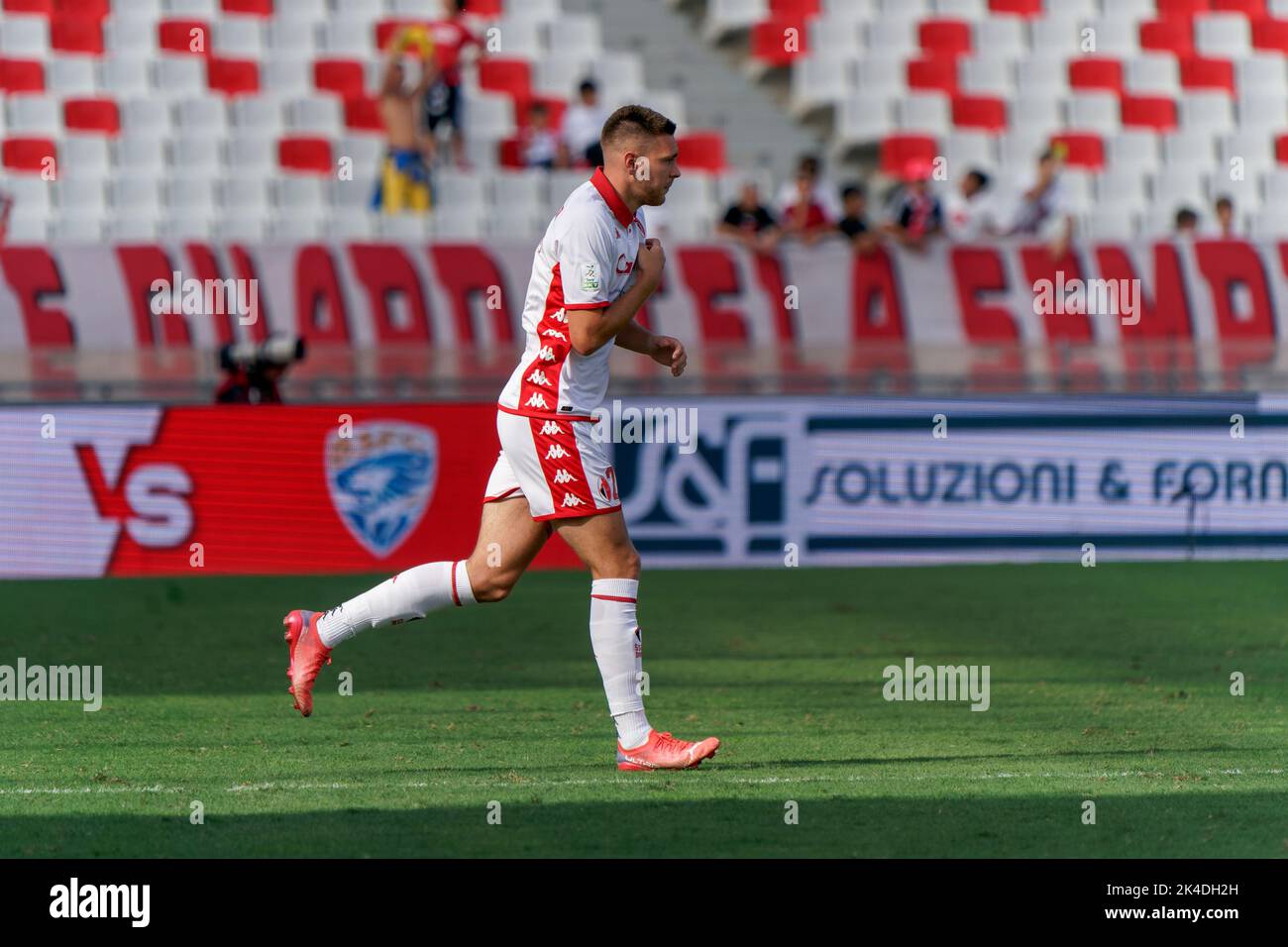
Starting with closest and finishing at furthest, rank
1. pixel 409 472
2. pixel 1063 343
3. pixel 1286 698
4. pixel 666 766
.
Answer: pixel 666 766
pixel 1286 698
pixel 409 472
pixel 1063 343

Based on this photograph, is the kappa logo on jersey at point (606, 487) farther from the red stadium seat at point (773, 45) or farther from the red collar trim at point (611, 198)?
the red stadium seat at point (773, 45)

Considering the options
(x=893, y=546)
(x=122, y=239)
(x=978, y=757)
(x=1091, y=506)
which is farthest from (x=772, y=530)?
(x=978, y=757)

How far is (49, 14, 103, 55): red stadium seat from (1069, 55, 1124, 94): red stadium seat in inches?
402

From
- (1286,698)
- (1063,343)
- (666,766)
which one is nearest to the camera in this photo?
(666,766)

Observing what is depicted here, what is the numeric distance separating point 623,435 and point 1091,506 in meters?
3.41

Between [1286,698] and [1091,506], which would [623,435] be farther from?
[1286,698]

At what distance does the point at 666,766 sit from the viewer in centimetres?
711

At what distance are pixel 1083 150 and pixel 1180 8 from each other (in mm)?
3321

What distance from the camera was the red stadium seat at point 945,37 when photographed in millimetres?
22484

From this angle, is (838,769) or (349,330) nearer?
(838,769)

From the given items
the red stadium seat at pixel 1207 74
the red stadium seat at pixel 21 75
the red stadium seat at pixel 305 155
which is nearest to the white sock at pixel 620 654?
the red stadium seat at pixel 305 155

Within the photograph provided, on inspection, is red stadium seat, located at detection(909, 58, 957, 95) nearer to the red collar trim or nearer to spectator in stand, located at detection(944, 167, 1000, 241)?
spectator in stand, located at detection(944, 167, 1000, 241)

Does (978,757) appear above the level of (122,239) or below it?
below

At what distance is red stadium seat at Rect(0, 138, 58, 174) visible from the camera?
61.8 ft
